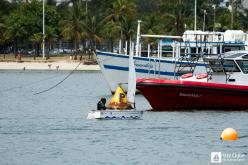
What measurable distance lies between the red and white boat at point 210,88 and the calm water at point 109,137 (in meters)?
0.56

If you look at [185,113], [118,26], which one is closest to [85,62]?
[118,26]

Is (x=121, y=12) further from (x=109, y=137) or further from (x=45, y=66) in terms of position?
(x=109, y=137)

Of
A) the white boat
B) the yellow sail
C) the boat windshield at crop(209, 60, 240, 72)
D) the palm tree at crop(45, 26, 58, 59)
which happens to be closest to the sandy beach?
the palm tree at crop(45, 26, 58, 59)

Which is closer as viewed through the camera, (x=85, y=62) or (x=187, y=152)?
(x=187, y=152)

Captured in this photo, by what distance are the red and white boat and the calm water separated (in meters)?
0.56

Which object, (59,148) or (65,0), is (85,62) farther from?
(59,148)

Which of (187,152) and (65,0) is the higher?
(65,0)

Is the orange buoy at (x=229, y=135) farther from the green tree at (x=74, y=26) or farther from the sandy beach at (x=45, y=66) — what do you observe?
Result: the green tree at (x=74, y=26)

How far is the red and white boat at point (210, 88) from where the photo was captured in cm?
4906

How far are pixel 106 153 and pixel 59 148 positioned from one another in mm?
2313

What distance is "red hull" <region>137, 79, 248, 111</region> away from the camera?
48.9 m

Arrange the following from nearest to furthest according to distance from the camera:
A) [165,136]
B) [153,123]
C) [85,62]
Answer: [165,136], [153,123], [85,62]

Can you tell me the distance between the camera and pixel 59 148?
38938 mm

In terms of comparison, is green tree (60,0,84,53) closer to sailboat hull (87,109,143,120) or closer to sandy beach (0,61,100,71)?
sandy beach (0,61,100,71)
